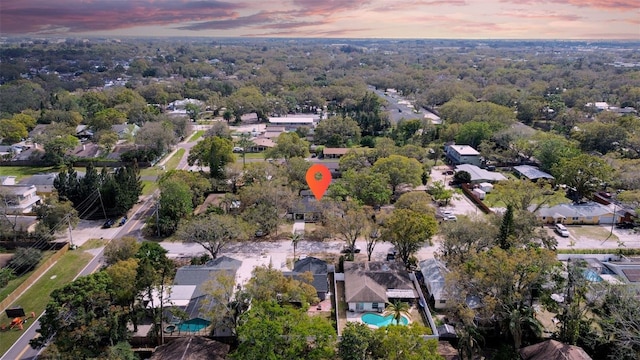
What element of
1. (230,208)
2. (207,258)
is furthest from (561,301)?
(230,208)

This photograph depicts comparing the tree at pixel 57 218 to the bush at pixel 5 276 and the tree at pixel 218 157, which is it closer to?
the bush at pixel 5 276

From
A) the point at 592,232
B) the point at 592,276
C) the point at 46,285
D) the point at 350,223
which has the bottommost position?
the point at 46,285

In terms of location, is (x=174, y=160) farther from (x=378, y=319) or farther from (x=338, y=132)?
(x=378, y=319)

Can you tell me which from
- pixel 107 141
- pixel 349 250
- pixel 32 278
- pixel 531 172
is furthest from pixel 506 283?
pixel 107 141

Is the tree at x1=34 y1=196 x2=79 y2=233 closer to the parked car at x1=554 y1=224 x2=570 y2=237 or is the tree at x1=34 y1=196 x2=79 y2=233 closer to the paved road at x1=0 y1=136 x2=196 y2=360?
the paved road at x1=0 y1=136 x2=196 y2=360

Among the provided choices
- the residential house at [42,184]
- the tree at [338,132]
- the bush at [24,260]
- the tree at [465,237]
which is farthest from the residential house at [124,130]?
the tree at [465,237]

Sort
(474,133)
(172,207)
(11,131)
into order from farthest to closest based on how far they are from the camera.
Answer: (11,131) < (474,133) < (172,207)

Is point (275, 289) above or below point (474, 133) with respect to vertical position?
below
